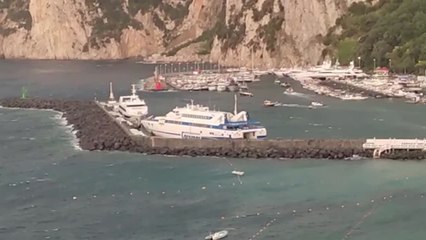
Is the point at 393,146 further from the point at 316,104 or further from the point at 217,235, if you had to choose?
the point at 316,104

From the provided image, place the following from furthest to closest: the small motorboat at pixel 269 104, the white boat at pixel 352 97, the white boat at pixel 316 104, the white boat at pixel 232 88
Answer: the white boat at pixel 232 88 → the white boat at pixel 352 97 → the small motorboat at pixel 269 104 → the white boat at pixel 316 104

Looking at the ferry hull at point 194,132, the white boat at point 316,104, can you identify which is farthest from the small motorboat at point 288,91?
the ferry hull at point 194,132

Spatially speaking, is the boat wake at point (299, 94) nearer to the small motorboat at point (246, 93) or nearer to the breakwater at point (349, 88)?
the small motorboat at point (246, 93)

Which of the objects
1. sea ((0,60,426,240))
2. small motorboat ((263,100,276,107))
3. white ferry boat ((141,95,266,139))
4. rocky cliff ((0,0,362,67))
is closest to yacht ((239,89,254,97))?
small motorboat ((263,100,276,107))

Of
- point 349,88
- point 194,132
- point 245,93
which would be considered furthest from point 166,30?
point 194,132

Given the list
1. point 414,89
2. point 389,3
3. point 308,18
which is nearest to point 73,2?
point 308,18

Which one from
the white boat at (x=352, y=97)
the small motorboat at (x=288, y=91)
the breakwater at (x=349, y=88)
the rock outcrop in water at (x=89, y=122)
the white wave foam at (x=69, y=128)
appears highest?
the breakwater at (x=349, y=88)

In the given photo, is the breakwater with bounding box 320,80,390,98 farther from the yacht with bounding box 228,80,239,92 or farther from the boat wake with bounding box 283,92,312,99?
the yacht with bounding box 228,80,239,92
